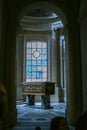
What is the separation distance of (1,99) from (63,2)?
17.3 ft

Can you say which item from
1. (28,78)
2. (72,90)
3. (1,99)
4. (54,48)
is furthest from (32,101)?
(1,99)

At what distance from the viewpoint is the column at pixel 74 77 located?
7496 millimetres

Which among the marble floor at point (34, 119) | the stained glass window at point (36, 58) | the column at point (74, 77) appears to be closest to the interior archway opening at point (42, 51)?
the stained glass window at point (36, 58)

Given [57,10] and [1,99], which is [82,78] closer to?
[57,10]

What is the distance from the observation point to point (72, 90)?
7633mm

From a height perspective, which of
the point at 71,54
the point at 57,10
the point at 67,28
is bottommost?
the point at 71,54

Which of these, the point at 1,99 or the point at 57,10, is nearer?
the point at 1,99

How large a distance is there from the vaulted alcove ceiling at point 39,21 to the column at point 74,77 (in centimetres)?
1008

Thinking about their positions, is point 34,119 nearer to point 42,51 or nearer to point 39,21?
point 42,51

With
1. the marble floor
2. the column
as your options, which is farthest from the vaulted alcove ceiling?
the column

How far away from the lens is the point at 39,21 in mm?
18016

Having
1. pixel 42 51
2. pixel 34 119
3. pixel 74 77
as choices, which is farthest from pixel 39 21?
pixel 74 77

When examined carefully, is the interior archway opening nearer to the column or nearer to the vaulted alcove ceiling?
the vaulted alcove ceiling

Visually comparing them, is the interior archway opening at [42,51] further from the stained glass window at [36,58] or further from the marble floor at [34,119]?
the marble floor at [34,119]
